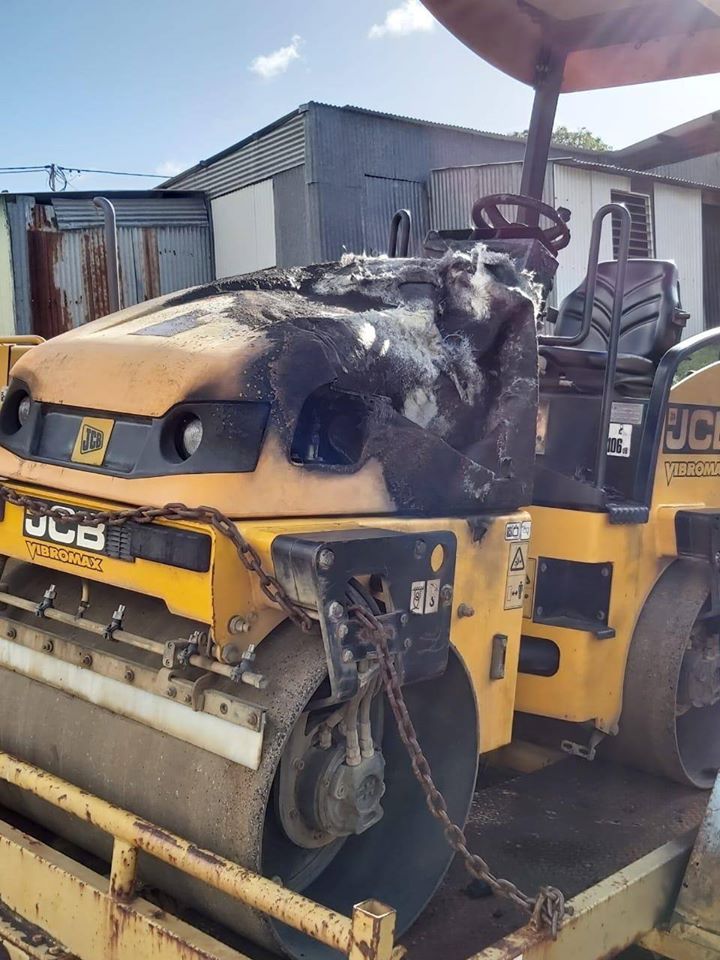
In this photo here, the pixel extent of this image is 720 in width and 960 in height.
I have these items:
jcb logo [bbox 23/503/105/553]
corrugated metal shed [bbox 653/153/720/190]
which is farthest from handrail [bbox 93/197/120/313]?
corrugated metal shed [bbox 653/153/720/190]

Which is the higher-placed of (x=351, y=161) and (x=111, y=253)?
(x=351, y=161)

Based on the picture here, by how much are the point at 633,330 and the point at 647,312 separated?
9 cm

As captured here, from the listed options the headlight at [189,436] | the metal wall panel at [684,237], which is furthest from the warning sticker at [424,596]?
the metal wall panel at [684,237]

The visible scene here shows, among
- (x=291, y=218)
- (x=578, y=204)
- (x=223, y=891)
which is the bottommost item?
(x=223, y=891)

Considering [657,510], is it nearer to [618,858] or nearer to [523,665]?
[523,665]

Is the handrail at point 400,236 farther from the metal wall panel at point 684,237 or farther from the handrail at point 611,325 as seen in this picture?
the metal wall panel at point 684,237

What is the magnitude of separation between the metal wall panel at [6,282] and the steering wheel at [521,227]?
45.6ft

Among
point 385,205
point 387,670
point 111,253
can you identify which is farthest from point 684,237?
point 387,670

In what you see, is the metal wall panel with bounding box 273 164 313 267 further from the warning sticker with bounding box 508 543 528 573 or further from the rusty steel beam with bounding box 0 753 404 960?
the rusty steel beam with bounding box 0 753 404 960

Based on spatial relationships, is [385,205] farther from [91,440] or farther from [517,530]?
[91,440]

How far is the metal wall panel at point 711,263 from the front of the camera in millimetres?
20984

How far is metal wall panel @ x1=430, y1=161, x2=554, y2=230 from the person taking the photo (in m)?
17.8

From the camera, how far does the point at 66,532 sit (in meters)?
2.47

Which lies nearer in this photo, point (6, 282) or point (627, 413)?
point (627, 413)
